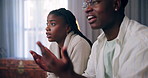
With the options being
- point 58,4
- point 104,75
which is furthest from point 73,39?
point 58,4

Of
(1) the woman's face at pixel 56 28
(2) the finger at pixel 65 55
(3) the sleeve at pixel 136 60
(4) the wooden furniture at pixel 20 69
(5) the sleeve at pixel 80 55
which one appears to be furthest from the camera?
(4) the wooden furniture at pixel 20 69

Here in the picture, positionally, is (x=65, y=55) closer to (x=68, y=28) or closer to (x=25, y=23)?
(x=68, y=28)

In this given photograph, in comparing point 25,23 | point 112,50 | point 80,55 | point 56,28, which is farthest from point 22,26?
point 112,50

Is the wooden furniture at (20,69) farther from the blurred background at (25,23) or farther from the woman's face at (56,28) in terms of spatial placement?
the woman's face at (56,28)

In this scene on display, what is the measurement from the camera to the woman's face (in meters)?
1.65

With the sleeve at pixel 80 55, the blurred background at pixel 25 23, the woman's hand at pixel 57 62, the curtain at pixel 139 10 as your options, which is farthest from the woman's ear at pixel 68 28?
the curtain at pixel 139 10

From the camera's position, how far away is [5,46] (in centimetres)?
356

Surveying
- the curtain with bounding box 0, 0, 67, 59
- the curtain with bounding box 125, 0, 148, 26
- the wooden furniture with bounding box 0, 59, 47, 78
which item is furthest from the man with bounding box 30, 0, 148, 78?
the curtain with bounding box 0, 0, 67, 59

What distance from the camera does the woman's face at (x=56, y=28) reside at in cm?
165

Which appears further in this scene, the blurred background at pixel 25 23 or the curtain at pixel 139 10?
the blurred background at pixel 25 23

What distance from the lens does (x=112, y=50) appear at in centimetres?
110

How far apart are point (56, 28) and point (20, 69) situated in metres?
1.58

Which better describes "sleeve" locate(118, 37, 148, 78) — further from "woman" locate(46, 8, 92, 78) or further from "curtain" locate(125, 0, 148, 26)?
"curtain" locate(125, 0, 148, 26)

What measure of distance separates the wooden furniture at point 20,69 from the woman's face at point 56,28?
1276mm
